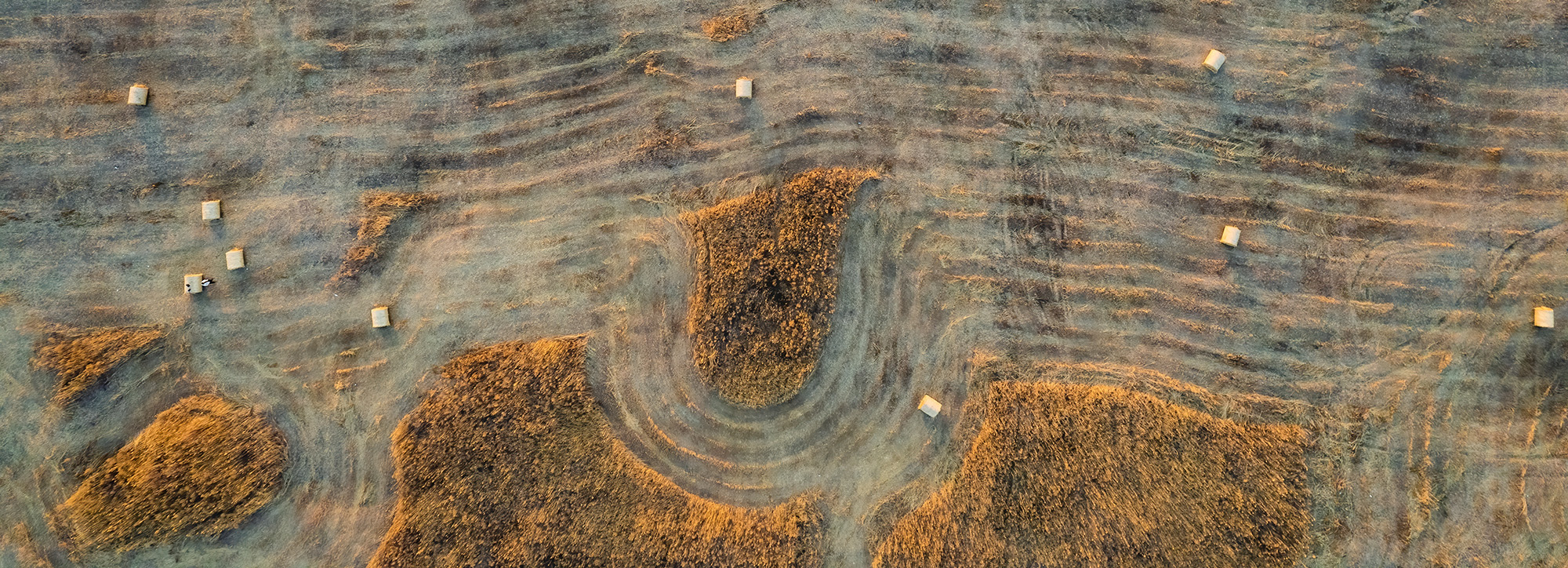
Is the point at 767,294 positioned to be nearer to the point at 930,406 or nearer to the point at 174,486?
the point at 930,406

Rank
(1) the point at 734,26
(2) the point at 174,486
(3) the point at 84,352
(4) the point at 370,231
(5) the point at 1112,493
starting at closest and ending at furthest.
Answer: (2) the point at 174,486 < (3) the point at 84,352 < (5) the point at 1112,493 < (4) the point at 370,231 < (1) the point at 734,26

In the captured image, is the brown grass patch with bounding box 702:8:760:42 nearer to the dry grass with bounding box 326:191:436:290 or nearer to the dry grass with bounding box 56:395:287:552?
the dry grass with bounding box 326:191:436:290

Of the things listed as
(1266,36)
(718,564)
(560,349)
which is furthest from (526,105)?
(1266,36)

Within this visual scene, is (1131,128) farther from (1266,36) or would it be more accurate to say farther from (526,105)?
(526,105)

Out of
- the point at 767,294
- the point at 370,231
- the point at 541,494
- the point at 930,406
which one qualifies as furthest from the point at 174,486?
the point at 930,406

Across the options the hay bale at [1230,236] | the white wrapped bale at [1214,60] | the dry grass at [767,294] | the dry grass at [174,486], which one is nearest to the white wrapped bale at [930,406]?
the dry grass at [767,294]

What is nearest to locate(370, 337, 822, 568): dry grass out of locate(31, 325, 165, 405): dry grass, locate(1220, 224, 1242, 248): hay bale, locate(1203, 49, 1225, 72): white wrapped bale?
locate(31, 325, 165, 405): dry grass
